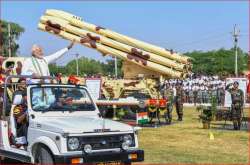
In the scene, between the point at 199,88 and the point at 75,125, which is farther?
the point at 199,88

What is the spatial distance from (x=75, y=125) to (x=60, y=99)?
1.21 metres

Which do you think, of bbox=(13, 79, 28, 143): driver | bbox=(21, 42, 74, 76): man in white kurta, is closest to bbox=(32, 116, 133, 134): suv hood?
bbox=(13, 79, 28, 143): driver

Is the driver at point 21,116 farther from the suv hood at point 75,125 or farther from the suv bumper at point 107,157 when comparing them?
the suv bumper at point 107,157

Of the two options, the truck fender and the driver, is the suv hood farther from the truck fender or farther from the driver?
the driver

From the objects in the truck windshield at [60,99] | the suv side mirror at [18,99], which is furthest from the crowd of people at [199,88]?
the suv side mirror at [18,99]

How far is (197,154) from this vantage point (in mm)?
11656

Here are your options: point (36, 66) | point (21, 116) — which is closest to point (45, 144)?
point (21, 116)

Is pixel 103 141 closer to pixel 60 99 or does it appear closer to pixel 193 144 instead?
pixel 60 99

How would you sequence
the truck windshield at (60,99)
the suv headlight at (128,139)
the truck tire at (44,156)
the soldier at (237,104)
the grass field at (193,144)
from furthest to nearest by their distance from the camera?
the soldier at (237,104) → the grass field at (193,144) → the truck windshield at (60,99) → the suv headlight at (128,139) → the truck tire at (44,156)

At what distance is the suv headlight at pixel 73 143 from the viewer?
8039mm

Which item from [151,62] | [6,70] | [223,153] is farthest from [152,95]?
[223,153]

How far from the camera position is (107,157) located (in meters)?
8.24

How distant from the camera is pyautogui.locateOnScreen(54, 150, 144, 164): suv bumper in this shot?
25.9ft

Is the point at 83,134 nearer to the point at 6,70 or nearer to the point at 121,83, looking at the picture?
the point at 6,70
